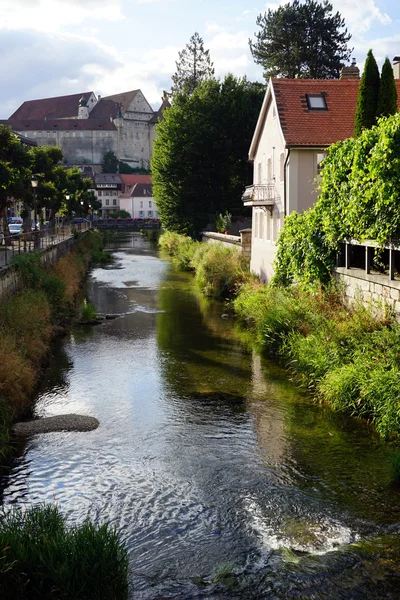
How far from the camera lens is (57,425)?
506 inches

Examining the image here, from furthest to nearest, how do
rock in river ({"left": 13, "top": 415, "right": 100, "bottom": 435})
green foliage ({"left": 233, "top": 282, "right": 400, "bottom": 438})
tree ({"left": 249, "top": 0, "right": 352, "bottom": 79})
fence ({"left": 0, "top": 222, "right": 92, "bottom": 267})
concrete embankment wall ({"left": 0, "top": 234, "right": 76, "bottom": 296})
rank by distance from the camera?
tree ({"left": 249, "top": 0, "right": 352, "bottom": 79}), fence ({"left": 0, "top": 222, "right": 92, "bottom": 267}), concrete embankment wall ({"left": 0, "top": 234, "right": 76, "bottom": 296}), rock in river ({"left": 13, "top": 415, "right": 100, "bottom": 435}), green foliage ({"left": 233, "top": 282, "right": 400, "bottom": 438})

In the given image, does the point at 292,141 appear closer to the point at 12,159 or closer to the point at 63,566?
the point at 12,159

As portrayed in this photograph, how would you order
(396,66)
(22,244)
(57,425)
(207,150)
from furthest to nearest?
(207,150) → (396,66) → (22,244) → (57,425)

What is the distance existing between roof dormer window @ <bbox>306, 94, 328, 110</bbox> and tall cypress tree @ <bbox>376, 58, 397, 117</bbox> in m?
6.73

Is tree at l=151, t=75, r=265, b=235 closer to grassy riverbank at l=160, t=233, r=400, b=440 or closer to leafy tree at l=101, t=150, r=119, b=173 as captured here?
grassy riverbank at l=160, t=233, r=400, b=440

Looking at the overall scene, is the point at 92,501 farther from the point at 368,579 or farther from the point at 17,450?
the point at 368,579

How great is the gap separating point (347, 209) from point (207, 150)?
97.4ft

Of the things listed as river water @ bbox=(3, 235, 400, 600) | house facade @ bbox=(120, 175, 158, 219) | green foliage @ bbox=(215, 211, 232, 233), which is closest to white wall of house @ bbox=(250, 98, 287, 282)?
river water @ bbox=(3, 235, 400, 600)

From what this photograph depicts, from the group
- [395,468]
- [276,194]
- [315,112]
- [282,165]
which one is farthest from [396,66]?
[395,468]

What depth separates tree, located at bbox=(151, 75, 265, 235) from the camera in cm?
4350

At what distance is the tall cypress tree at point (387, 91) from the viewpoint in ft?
63.9

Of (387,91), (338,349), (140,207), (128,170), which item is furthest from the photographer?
(128,170)

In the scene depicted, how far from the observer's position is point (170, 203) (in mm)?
46250

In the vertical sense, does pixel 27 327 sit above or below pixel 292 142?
below
